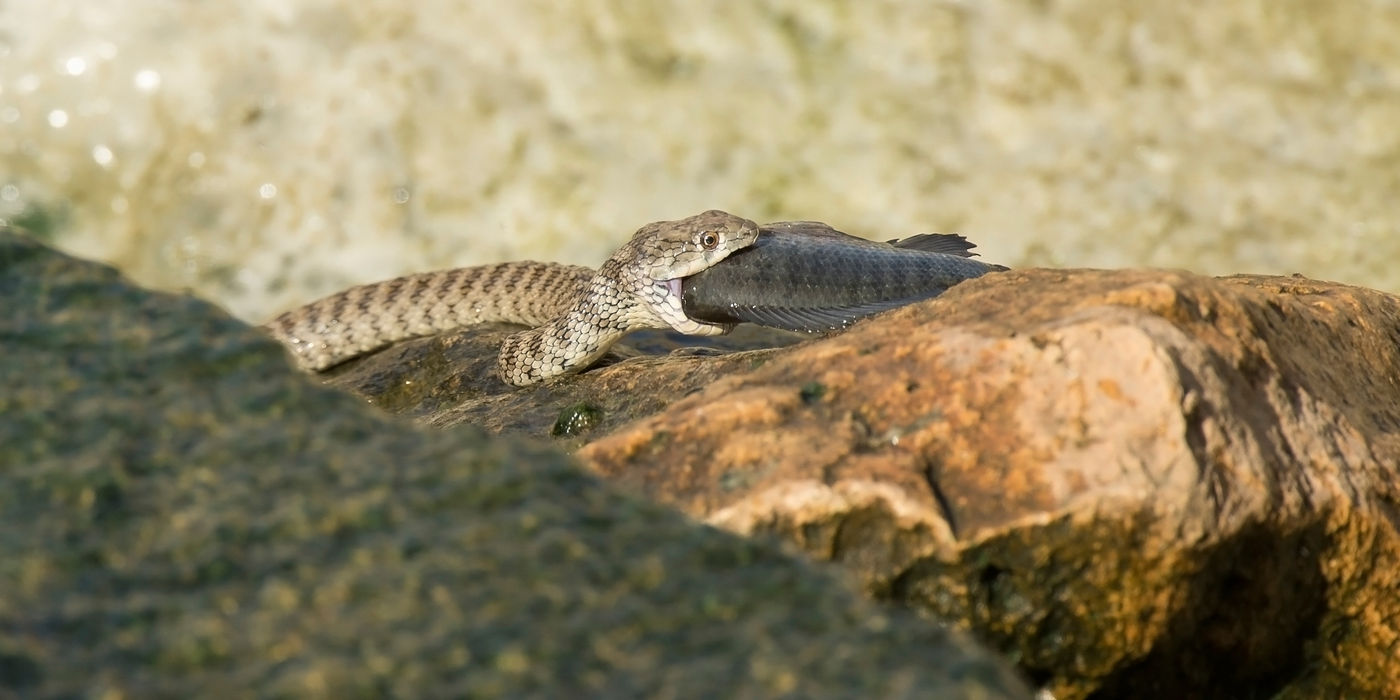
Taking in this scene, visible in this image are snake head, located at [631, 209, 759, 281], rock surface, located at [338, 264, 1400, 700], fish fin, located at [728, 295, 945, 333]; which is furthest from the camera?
snake head, located at [631, 209, 759, 281]

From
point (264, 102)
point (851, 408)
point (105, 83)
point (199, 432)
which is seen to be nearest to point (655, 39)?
point (264, 102)

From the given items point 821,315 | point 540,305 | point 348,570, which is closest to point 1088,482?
point 348,570

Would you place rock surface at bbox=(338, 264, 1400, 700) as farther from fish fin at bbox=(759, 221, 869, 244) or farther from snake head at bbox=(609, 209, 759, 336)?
fish fin at bbox=(759, 221, 869, 244)

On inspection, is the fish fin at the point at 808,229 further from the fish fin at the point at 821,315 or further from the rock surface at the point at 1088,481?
the rock surface at the point at 1088,481

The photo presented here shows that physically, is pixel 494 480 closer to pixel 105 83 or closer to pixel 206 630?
pixel 206 630

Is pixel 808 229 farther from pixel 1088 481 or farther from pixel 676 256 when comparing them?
pixel 1088 481

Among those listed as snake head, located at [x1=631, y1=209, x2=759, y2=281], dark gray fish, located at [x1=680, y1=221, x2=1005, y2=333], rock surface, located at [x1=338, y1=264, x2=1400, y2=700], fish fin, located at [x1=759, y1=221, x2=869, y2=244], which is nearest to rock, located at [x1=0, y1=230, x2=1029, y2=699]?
rock surface, located at [x1=338, y1=264, x2=1400, y2=700]

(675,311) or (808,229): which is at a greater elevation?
(808,229)

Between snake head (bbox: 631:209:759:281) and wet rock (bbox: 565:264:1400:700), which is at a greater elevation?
snake head (bbox: 631:209:759:281)

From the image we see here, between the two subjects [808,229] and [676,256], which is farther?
[808,229]
